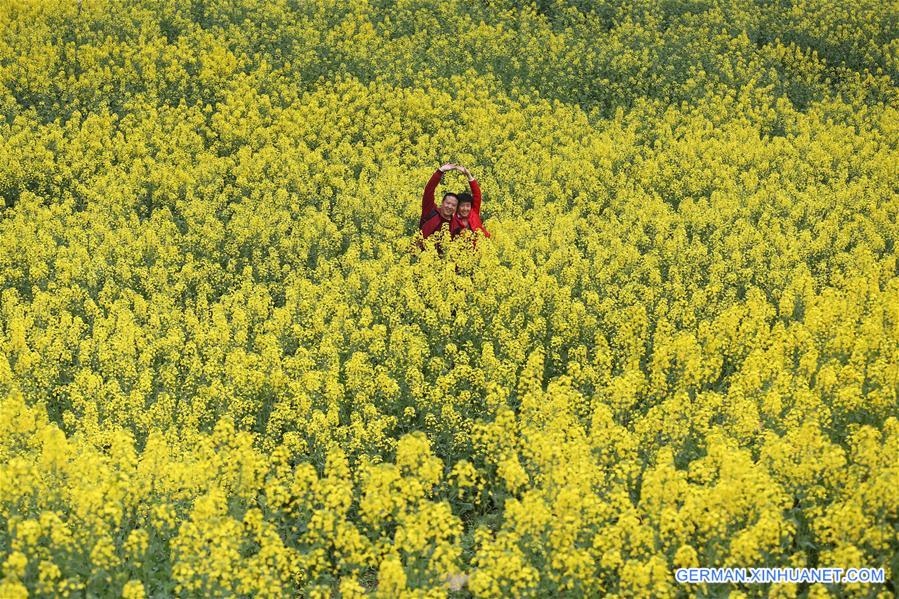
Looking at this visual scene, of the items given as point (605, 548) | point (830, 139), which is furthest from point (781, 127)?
point (605, 548)

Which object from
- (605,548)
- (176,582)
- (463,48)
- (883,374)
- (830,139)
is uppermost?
(463,48)

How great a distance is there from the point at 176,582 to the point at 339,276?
23.8 feet

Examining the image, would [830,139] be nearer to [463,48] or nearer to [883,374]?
[463,48]

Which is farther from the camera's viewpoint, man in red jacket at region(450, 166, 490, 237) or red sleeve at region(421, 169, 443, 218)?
red sleeve at region(421, 169, 443, 218)

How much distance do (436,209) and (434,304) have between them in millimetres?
3443

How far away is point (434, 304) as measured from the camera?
1416 centimetres

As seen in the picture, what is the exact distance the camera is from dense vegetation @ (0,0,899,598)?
8.46 meters

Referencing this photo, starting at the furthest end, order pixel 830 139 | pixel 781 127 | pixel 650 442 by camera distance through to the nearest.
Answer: pixel 781 127, pixel 830 139, pixel 650 442

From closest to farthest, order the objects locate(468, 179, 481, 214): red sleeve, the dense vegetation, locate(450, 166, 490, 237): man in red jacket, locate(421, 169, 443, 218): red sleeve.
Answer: the dense vegetation < locate(450, 166, 490, 237): man in red jacket < locate(468, 179, 481, 214): red sleeve < locate(421, 169, 443, 218): red sleeve

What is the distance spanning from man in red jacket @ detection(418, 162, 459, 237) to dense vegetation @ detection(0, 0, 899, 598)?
1.59 ft

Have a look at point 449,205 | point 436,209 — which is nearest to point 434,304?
point 449,205

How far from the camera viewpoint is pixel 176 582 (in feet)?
28.6

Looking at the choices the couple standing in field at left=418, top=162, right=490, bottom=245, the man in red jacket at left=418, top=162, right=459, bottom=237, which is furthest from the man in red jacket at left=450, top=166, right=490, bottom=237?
the man in red jacket at left=418, top=162, right=459, bottom=237

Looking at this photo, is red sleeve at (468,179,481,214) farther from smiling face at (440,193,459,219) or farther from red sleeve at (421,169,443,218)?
A: red sleeve at (421,169,443,218)
